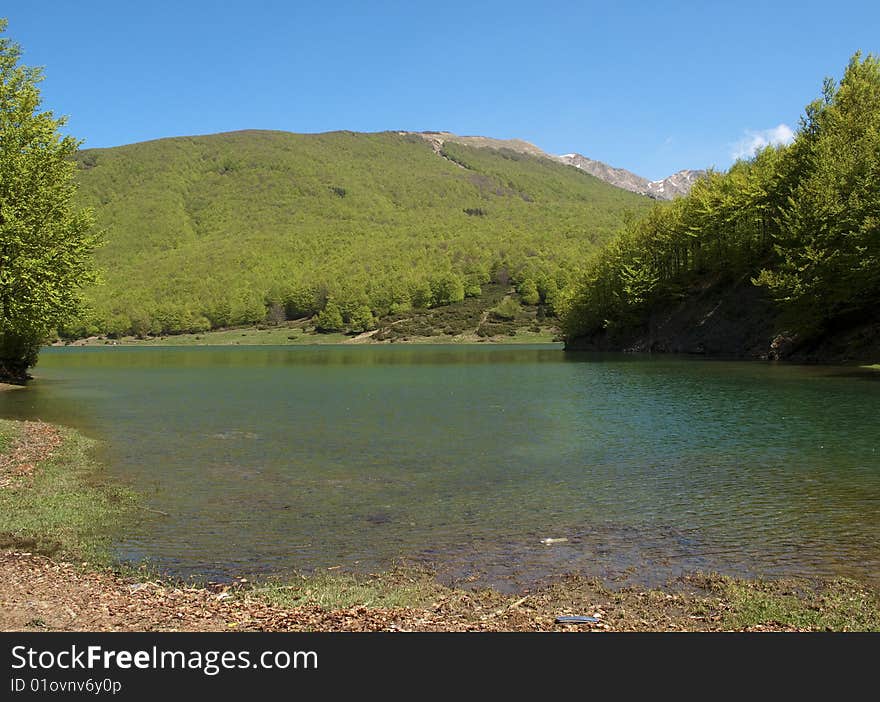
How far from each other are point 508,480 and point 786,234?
2981 inches

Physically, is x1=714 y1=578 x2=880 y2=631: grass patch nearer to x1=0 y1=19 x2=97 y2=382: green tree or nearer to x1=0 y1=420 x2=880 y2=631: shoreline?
x1=0 y1=420 x2=880 y2=631: shoreline

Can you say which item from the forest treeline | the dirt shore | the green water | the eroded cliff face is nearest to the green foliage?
the forest treeline

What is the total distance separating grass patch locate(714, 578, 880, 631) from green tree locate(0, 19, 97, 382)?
1783 inches

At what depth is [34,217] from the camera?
4672cm

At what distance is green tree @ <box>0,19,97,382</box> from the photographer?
150 feet

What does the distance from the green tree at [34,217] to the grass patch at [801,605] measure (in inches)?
1783

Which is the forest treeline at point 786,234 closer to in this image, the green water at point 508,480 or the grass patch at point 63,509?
the green water at point 508,480

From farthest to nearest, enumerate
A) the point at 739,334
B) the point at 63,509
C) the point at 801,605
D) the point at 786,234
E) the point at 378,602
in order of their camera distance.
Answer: the point at 739,334
the point at 786,234
the point at 63,509
the point at 378,602
the point at 801,605

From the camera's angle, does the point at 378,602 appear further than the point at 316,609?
Yes

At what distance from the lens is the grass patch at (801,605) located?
10.5 metres

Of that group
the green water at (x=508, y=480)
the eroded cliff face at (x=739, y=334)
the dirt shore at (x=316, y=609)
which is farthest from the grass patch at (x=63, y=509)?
the eroded cliff face at (x=739, y=334)

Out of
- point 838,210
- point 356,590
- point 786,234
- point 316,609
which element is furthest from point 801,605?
point 786,234

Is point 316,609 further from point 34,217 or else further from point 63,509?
point 34,217
